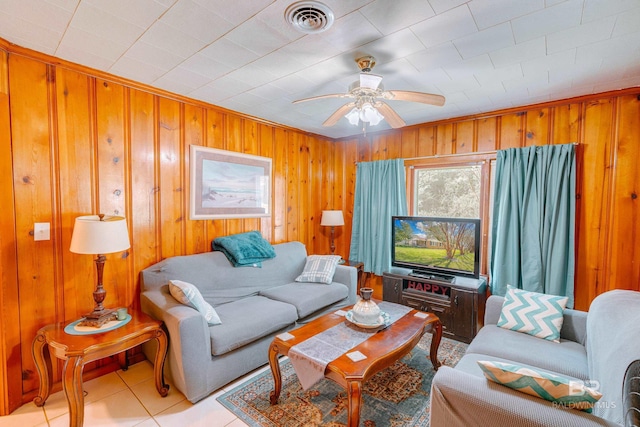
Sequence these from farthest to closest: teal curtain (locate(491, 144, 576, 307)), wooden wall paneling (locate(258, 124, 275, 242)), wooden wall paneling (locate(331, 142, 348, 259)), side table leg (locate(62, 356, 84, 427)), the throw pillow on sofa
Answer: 1. wooden wall paneling (locate(331, 142, 348, 259))
2. wooden wall paneling (locate(258, 124, 275, 242))
3. the throw pillow on sofa
4. teal curtain (locate(491, 144, 576, 307))
5. side table leg (locate(62, 356, 84, 427))

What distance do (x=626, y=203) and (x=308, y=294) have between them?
9.95 ft

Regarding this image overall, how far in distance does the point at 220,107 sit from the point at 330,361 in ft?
9.04

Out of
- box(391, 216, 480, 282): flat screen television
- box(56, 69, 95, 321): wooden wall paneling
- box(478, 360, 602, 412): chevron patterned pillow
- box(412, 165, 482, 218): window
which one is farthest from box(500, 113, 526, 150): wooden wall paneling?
box(56, 69, 95, 321): wooden wall paneling

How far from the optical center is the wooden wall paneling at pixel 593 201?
106 inches

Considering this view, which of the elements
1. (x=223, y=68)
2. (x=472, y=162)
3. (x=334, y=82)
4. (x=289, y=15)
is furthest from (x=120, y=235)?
(x=472, y=162)

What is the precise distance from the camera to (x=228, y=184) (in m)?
3.34

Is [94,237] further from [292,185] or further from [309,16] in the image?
[292,185]

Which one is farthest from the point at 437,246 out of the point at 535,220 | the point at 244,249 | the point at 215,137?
the point at 215,137

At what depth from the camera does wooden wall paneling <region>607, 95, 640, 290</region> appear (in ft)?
8.46

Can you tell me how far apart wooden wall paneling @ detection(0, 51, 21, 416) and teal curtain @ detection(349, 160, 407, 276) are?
352 cm

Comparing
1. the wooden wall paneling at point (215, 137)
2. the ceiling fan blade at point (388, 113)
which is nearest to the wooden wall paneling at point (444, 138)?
the ceiling fan blade at point (388, 113)

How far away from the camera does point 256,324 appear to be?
237cm

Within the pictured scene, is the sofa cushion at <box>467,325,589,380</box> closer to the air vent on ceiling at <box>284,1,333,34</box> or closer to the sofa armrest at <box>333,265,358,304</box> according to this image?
the sofa armrest at <box>333,265,358,304</box>

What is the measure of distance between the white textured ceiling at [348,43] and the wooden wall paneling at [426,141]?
37.4 inches
